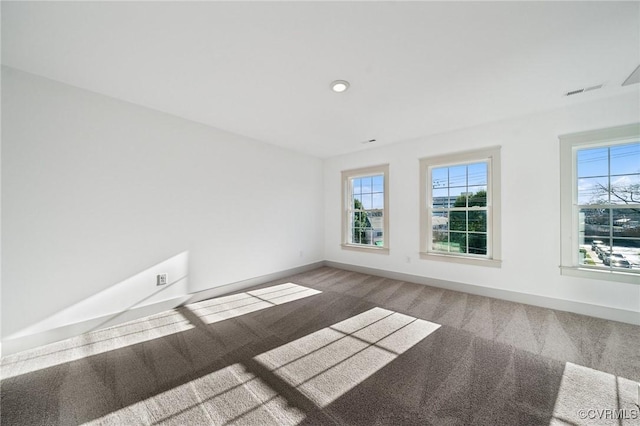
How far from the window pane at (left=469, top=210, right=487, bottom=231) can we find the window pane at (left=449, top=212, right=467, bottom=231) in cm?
8

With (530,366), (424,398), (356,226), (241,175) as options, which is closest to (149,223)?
(241,175)

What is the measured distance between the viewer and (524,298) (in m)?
3.11

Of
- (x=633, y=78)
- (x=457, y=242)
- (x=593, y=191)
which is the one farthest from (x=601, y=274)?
(x=633, y=78)

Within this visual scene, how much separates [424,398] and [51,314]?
3.40 meters

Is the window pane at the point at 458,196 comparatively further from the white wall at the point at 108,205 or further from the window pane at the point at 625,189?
the white wall at the point at 108,205

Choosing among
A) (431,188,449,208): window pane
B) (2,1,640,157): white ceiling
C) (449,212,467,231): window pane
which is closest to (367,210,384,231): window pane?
(431,188,449,208): window pane

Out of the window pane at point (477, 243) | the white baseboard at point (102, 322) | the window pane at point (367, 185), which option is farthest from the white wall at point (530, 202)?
the white baseboard at point (102, 322)

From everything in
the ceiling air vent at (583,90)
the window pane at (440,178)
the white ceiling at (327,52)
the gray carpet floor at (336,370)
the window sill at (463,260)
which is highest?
the ceiling air vent at (583,90)

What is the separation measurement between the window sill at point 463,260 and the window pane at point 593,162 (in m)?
1.50

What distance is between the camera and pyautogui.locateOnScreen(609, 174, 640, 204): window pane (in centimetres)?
263

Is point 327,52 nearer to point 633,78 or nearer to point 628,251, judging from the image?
point 633,78

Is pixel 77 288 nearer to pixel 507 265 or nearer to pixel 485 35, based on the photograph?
pixel 485 35

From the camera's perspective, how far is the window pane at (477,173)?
3527 mm

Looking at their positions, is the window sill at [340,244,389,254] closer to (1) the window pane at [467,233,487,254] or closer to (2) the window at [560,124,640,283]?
(1) the window pane at [467,233,487,254]
